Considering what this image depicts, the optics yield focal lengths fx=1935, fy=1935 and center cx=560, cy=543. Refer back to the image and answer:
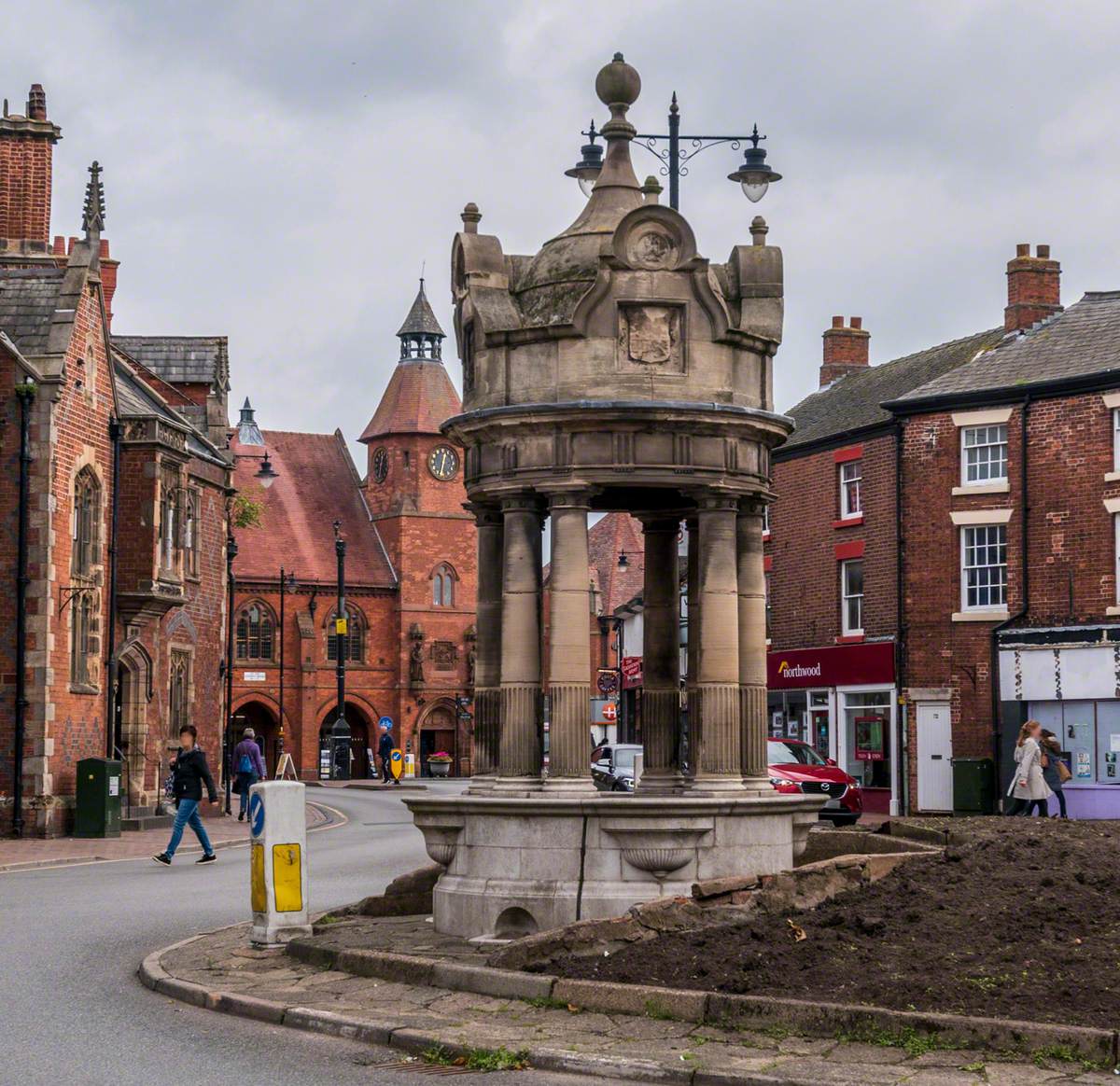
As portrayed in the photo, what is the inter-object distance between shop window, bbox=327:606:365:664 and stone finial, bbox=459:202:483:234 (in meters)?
73.3

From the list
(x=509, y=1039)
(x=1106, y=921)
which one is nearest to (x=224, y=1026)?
(x=509, y=1039)

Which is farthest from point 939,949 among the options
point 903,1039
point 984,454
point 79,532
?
point 984,454

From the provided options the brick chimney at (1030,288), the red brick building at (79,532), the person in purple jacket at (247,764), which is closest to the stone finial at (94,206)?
the red brick building at (79,532)

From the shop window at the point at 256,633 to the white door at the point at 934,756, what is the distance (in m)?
51.7

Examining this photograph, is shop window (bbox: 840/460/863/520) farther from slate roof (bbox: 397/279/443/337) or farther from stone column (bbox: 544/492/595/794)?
slate roof (bbox: 397/279/443/337)

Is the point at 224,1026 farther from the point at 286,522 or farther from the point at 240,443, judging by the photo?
the point at 240,443

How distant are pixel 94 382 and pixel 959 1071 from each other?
27794 mm

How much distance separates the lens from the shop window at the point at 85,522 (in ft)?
110

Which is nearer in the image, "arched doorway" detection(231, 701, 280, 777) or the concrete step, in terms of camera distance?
the concrete step

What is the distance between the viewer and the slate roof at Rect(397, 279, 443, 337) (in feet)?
313

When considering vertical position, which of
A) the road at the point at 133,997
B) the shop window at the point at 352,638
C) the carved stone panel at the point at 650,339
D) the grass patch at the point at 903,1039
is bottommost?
the road at the point at 133,997

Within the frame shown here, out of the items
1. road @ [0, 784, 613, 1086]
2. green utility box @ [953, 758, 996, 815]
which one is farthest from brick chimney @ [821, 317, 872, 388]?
road @ [0, 784, 613, 1086]

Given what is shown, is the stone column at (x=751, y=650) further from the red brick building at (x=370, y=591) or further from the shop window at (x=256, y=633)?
the shop window at (x=256, y=633)

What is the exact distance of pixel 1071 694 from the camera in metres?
37.5
